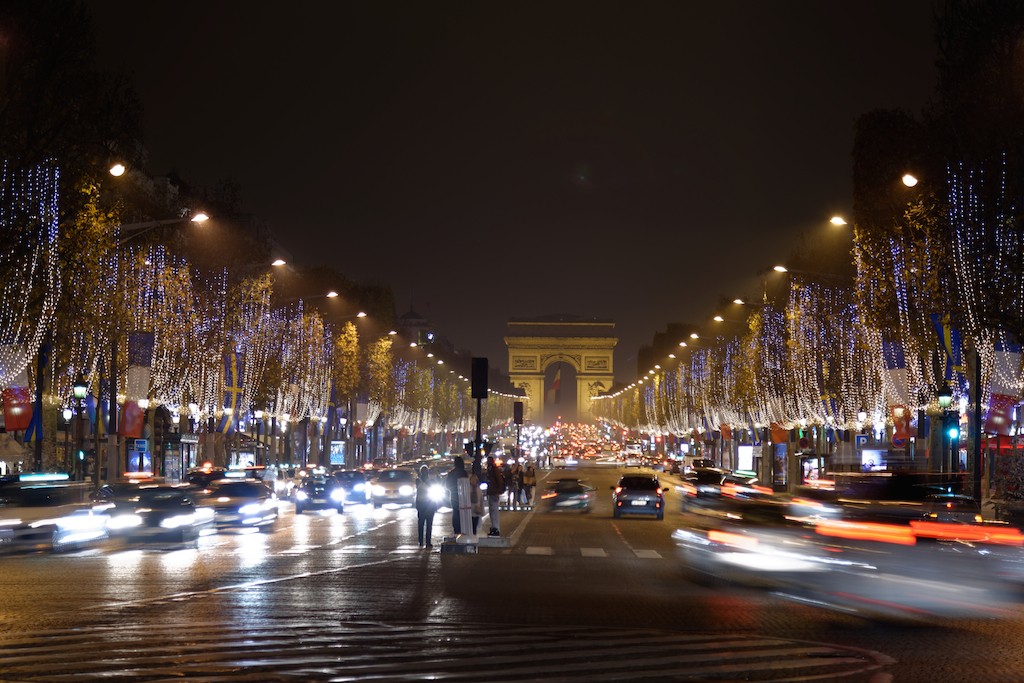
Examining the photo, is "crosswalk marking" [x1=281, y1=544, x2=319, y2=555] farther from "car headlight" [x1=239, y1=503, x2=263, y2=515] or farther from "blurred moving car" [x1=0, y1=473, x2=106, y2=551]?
"car headlight" [x1=239, y1=503, x2=263, y2=515]

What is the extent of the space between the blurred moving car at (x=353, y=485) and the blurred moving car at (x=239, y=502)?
50.0ft

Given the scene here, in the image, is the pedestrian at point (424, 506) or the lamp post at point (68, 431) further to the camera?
the lamp post at point (68, 431)

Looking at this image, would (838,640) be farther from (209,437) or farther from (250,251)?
(209,437)

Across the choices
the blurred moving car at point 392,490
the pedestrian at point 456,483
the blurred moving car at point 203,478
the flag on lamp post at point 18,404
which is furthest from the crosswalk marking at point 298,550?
the blurred moving car at point 392,490

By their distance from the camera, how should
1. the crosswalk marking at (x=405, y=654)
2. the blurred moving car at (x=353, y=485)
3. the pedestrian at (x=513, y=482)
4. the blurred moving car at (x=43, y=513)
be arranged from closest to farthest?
1. the crosswalk marking at (x=405, y=654)
2. the blurred moving car at (x=43, y=513)
3. the blurred moving car at (x=353, y=485)
4. the pedestrian at (x=513, y=482)

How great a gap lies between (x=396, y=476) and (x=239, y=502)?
21.4 m

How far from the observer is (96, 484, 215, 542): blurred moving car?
97.2 feet

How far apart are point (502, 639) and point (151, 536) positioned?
17.2 meters

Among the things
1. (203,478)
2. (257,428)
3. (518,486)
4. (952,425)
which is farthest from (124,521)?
(257,428)

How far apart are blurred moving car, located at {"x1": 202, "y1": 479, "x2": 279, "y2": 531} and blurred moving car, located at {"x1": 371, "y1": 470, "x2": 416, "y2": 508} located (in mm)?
18502

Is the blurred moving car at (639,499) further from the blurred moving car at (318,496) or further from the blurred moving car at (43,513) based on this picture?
the blurred moving car at (43,513)

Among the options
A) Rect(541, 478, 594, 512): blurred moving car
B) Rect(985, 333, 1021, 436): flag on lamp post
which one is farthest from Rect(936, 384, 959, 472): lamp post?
Rect(541, 478, 594, 512): blurred moving car

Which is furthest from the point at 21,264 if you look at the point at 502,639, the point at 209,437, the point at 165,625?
the point at 209,437

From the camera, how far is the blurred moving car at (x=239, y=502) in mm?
35969
